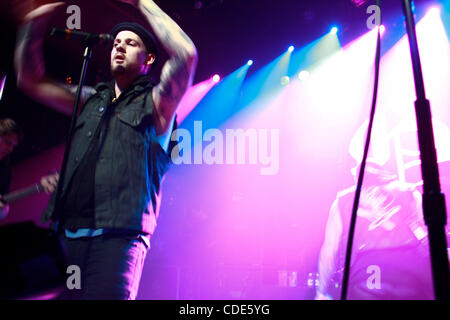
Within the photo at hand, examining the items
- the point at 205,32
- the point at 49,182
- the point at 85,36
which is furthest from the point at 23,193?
the point at 205,32

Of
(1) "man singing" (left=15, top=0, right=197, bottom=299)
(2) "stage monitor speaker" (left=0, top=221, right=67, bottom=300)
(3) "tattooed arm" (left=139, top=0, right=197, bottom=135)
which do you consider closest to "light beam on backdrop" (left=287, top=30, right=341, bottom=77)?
(1) "man singing" (left=15, top=0, right=197, bottom=299)

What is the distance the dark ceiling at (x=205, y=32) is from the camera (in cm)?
314

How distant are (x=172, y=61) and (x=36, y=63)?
0.76 meters

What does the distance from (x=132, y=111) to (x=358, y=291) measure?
2.78 metres

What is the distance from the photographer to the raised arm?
170 cm

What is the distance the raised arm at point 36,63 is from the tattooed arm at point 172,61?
1.60 ft

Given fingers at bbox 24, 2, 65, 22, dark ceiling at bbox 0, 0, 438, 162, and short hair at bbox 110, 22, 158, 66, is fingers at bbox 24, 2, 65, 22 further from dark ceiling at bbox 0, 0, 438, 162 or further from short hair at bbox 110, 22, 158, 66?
dark ceiling at bbox 0, 0, 438, 162

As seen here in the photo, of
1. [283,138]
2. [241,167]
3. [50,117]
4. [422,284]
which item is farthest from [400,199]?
[50,117]

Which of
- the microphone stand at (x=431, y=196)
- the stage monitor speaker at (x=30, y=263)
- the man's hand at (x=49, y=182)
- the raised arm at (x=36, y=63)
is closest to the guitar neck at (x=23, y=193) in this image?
the man's hand at (x=49, y=182)

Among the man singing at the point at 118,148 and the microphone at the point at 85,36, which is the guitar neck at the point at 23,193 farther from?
the microphone at the point at 85,36

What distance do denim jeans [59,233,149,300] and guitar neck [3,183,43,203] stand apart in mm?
843

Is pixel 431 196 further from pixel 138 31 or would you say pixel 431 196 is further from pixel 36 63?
pixel 36 63

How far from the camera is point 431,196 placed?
0.80 m
